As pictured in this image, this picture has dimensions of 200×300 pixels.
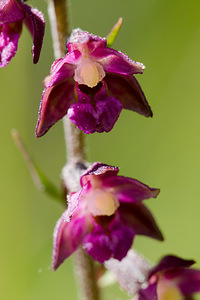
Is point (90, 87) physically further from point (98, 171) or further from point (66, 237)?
point (66, 237)

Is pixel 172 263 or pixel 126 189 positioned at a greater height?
pixel 126 189

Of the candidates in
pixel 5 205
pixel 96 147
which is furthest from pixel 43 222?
pixel 96 147

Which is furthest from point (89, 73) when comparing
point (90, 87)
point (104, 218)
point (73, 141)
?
point (104, 218)

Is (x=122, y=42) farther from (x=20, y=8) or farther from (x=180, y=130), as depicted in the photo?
(x=20, y=8)

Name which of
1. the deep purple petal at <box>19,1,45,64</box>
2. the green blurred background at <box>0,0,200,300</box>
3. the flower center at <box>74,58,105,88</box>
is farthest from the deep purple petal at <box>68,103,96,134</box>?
the green blurred background at <box>0,0,200,300</box>

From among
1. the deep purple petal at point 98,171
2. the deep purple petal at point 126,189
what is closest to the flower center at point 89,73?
the deep purple petal at point 98,171
